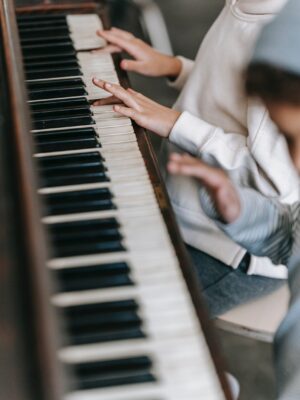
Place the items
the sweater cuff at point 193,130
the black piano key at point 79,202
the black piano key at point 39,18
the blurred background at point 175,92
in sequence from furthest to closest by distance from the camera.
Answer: the blurred background at point 175,92
the black piano key at point 39,18
the sweater cuff at point 193,130
the black piano key at point 79,202

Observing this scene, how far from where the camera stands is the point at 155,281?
1014 mm

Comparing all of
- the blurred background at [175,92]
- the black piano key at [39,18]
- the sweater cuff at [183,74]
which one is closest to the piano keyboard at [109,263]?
the black piano key at [39,18]

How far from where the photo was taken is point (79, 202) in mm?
1126

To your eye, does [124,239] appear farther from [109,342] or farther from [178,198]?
[178,198]

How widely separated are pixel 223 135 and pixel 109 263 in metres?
0.43

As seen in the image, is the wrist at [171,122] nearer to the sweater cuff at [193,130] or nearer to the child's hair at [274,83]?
the sweater cuff at [193,130]

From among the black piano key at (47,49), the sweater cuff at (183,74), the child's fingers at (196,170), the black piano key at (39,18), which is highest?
the child's fingers at (196,170)

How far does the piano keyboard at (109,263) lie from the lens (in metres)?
0.90

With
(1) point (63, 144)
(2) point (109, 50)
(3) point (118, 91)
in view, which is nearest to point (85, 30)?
(2) point (109, 50)

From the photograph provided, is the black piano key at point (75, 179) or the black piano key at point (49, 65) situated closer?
the black piano key at point (75, 179)

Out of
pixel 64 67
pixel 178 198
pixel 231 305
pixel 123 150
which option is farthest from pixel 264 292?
pixel 64 67

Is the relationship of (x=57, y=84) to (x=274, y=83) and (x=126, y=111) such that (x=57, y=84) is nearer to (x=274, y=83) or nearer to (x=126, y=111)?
(x=126, y=111)

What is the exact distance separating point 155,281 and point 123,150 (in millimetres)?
321

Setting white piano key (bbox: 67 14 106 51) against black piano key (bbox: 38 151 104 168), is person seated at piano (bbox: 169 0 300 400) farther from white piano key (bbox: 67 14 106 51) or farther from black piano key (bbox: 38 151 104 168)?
white piano key (bbox: 67 14 106 51)
